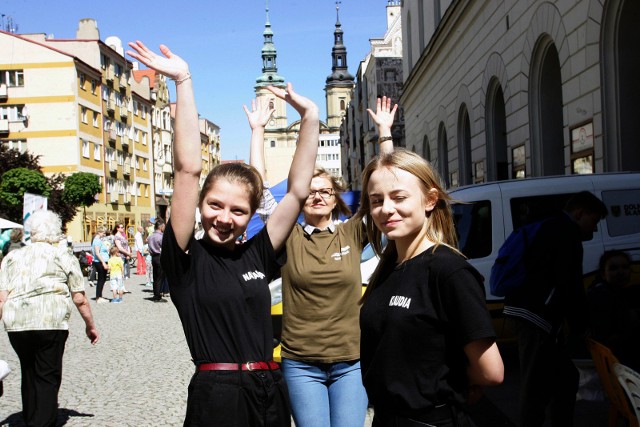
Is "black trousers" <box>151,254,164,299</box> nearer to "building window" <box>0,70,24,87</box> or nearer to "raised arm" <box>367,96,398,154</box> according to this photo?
"raised arm" <box>367,96,398,154</box>

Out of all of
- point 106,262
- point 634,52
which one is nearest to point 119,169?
point 106,262

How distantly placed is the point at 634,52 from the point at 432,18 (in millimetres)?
18701

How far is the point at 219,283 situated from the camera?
2.92 metres

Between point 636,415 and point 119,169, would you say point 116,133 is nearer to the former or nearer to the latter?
point 119,169

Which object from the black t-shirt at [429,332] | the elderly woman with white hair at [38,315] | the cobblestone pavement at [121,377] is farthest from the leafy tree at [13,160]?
the black t-shirt at [429,332]

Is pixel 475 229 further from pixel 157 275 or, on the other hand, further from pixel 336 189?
pixel 157 275

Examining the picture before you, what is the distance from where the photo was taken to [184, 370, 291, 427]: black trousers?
285 cm

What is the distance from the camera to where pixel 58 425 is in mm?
6570

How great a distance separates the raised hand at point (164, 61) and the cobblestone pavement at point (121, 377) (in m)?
4.17

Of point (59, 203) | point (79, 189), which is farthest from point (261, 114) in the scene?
point (79, 189)

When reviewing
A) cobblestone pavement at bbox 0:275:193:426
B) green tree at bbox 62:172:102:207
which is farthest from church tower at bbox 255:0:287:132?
cobblestone pavement at bbox 0:275:193:426

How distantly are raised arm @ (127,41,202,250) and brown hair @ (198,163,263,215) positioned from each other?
0.05 metres

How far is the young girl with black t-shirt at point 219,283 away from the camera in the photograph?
9.43 ft

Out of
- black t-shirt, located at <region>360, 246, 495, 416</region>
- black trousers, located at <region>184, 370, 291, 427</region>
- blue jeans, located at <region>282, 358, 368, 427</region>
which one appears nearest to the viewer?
black t-shirt, located at <region>360, 246, 495, 416</region>
